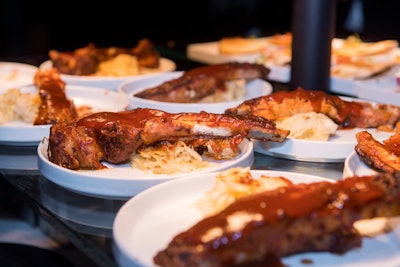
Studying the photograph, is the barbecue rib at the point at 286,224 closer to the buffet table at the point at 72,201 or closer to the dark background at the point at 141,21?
the buffet table at the point at 72,201

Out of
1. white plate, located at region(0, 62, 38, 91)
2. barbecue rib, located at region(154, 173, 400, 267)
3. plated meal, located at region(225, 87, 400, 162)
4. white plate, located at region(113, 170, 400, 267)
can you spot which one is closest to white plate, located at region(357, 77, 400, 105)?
plated meal, located at region(225, 87, 400, 162)

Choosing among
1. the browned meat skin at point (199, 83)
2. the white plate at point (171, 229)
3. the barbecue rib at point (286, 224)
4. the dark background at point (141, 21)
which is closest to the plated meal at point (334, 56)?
the browned meat skin at point (199, 83)

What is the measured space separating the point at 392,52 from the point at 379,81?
144 centimetres

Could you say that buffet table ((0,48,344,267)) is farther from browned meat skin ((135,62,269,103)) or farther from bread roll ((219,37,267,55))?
bread roll ((219,37,267,55))

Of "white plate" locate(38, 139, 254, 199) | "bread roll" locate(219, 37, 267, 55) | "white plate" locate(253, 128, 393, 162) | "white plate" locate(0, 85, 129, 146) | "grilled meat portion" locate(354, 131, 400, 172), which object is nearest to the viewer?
"white plate" locate(38, 139, 254, 199)

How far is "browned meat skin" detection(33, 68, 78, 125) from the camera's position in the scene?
Answer: 3385 mm

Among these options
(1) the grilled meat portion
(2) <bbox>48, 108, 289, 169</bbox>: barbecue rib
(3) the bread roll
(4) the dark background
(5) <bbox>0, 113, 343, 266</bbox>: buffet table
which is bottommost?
(4) the dark background

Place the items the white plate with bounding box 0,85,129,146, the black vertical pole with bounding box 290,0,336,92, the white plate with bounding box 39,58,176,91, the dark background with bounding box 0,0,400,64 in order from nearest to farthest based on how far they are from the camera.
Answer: the white plate with bounding box 0,85,129,146
the black vertical pole with bounding box 290,0,336,92
the white plate with bounding box 39,58,176,91
the dark background with bounding box 0,0,400,64

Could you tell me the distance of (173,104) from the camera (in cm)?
351

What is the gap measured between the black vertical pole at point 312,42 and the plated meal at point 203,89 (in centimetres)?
29

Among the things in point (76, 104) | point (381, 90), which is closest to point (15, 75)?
Answer: point (76, 104)

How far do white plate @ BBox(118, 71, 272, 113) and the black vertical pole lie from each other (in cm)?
29

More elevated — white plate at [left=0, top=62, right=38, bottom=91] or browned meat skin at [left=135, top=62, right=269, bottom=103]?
browned meat skin at [left=135, top=62, right=269, bottom=103]

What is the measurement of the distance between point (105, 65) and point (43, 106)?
1.52 m
